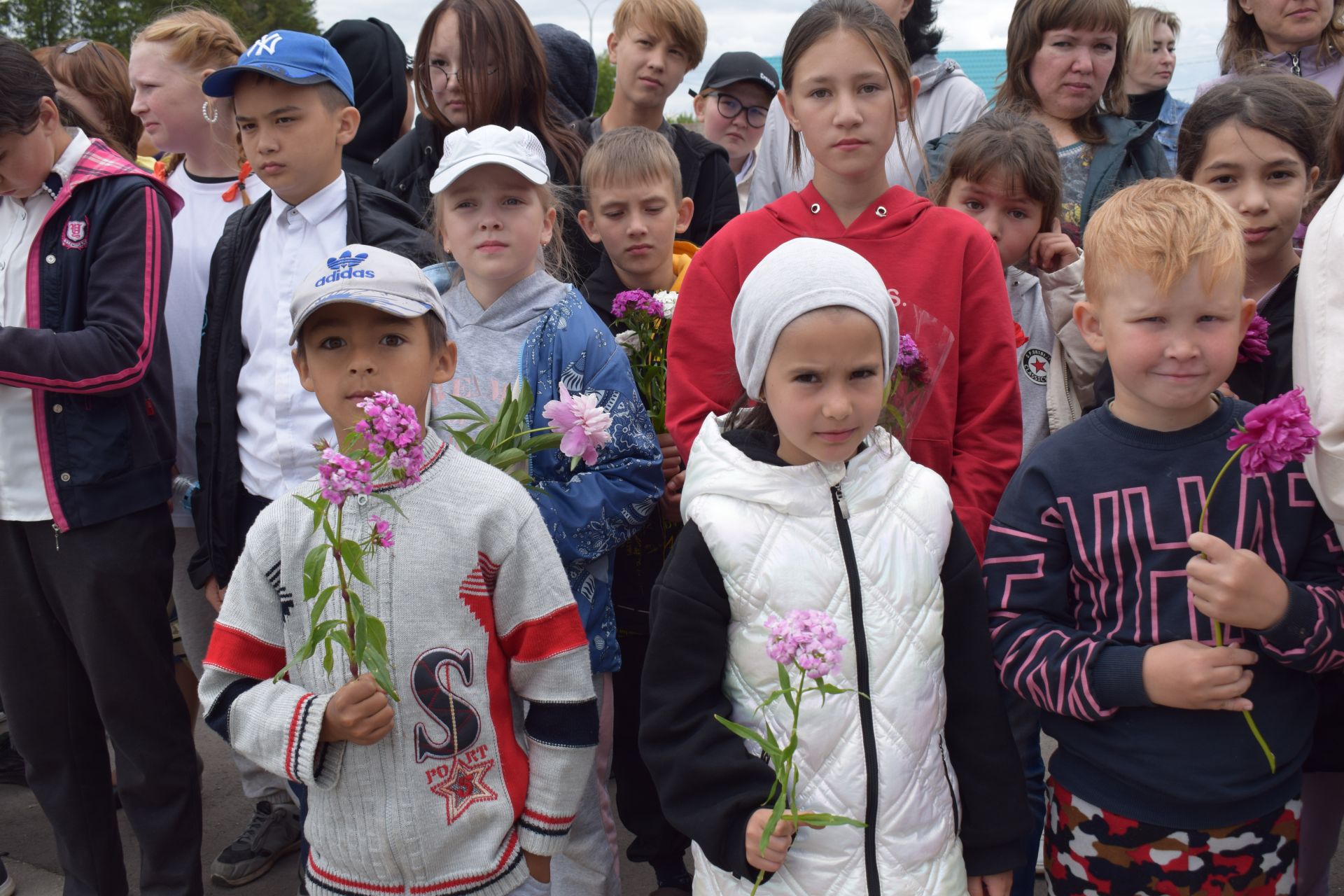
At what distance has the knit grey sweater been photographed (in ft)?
6.66

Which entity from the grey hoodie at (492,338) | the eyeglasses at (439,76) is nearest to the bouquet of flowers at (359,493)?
the grey hoodie at (492,338)

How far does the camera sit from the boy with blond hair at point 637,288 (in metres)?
3.05

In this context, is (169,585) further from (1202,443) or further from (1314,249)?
(1314,249)

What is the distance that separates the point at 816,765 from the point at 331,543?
922 millimetres

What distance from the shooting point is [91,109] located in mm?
4594

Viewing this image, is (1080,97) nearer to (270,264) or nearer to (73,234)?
(270,264)

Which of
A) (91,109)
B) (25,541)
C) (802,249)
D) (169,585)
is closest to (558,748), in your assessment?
(802,249)

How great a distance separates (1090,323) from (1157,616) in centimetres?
57

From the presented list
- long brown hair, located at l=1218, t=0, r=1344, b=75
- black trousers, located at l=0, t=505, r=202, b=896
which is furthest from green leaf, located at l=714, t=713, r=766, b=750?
long brown hair, located at l=1218, t=0, r=1344, b=75

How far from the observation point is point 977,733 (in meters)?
2.02

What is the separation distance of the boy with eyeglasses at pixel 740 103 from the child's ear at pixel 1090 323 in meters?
3.33

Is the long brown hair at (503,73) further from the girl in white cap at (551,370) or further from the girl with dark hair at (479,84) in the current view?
the girl in white cap at (551,370)

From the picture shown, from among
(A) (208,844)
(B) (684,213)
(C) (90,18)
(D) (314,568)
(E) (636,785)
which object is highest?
(C) (90,18)

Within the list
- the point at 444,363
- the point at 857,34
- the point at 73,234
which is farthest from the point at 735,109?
the point at 444,363
